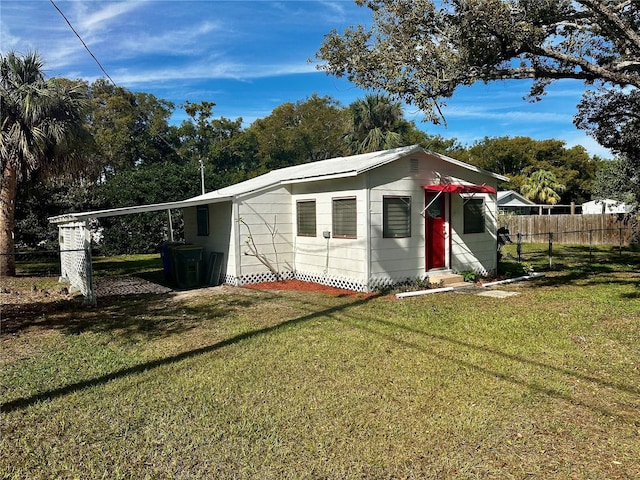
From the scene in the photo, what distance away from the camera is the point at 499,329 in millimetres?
6383

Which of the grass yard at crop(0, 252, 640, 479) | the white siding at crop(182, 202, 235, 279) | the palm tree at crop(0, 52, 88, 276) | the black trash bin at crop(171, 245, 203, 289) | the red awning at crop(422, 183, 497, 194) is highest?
the palm tree at crop(0, 52, 88, 276)

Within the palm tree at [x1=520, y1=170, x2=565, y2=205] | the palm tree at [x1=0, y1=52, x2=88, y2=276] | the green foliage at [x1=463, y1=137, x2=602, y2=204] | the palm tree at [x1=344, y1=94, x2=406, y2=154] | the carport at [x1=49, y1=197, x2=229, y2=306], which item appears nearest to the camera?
the carport at [x1=49, y1=197, x2=229, y2=306]

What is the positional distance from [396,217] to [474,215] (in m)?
2.69

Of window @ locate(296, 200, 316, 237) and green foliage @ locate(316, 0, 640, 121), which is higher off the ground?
green foliage @ locate(316, 0, 640, 121)

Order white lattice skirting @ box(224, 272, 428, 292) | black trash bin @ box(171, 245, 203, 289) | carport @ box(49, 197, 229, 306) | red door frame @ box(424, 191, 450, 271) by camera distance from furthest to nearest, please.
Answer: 1. black trash bin @ box(171, 245, 203, 289)
2. red door frame @ box(424, 191, 450, 271)
3. white lattice skirting @ box(224, 272, 428, 292)
4. carport @ box(49, 197, 229, 306)

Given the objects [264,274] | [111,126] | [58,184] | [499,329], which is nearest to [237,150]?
[111,126]

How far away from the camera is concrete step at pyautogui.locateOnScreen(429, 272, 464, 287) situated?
10.3m

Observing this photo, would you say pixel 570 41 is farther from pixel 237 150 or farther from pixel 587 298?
pixel 237 150

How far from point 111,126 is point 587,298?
116 feet

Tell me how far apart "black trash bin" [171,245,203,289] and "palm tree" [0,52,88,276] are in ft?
15.3

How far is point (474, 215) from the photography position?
37.3 feet

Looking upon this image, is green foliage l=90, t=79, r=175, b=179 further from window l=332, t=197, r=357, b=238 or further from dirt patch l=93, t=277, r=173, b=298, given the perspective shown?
window l=332, t=197, r=357, b=238

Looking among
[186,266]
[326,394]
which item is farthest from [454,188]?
[326,394]

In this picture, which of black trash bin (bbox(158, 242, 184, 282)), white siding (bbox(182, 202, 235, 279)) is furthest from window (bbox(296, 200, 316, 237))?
black trash bin (bbox(158, 242, 184, 282))
